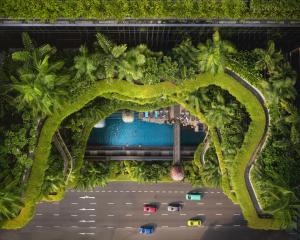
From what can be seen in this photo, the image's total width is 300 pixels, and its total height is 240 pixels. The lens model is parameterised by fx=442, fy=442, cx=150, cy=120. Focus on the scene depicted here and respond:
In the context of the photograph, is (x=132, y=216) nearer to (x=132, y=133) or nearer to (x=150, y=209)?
(x=150, y=209)

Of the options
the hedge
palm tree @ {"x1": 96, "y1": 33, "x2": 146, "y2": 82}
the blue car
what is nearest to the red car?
the blue car

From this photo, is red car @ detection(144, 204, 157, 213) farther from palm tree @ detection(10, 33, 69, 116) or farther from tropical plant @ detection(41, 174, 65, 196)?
palm tree @ detection(10, 33, 69, 116)

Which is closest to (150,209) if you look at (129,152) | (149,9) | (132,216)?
(132,216)

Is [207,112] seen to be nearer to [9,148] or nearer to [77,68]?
[77,68]

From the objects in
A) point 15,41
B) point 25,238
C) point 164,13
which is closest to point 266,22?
point 164,13

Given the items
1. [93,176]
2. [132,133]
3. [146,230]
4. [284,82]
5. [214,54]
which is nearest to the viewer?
[214,54]
